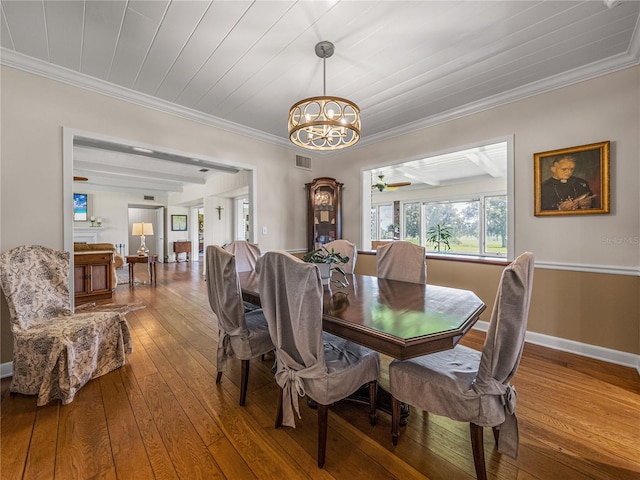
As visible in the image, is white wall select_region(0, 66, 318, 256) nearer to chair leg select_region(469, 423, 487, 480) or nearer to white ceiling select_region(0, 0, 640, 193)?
white ceiling select_region(0, 0, 640, 193)

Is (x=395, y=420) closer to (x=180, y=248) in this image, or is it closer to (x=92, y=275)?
(x=92, y=275)

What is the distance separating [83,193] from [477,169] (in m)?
10.6

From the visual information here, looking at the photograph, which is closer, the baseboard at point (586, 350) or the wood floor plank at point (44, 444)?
the wood floor plank at point (44, 444)

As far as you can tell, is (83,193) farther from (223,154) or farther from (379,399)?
(379,399)

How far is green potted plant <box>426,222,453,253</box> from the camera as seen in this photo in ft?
24.5

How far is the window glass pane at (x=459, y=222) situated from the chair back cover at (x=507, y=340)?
6.51 metres

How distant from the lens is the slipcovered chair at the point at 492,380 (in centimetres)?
114

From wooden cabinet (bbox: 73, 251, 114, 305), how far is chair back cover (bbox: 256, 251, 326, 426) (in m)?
4.82

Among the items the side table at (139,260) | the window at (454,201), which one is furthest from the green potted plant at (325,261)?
the side table at (139,260)

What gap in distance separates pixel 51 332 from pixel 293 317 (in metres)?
1.85

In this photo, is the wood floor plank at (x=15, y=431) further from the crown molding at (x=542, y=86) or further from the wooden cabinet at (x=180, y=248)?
the wooden cabinet at (x=180, y=248)

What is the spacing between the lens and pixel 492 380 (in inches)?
46.6

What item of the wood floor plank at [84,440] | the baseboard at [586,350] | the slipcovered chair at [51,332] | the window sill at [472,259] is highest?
the window sill at [472,259]

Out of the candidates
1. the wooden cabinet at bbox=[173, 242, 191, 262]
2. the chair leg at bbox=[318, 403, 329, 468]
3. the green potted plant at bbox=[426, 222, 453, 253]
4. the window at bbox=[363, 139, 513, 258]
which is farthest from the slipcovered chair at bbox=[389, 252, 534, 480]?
the wooden cabinet at bbox=[173, 242, 191, 262]
